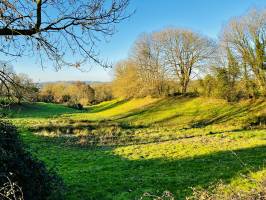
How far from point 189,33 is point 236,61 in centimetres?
1279

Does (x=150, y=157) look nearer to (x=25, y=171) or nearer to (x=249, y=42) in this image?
(x=25, y=171)

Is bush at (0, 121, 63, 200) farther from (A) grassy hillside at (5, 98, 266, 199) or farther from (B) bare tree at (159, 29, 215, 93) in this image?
(B) bare tree at (159, 29, 215, 93)

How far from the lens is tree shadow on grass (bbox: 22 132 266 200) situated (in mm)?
11547

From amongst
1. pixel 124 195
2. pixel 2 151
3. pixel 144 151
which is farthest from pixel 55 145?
pixel 2 151

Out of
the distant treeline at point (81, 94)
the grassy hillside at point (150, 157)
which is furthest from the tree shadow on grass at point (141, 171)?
the distant treeline at point (81, 94)

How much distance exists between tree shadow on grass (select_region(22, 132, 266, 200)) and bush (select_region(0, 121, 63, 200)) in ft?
3.92

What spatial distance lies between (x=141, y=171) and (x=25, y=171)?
6.73m

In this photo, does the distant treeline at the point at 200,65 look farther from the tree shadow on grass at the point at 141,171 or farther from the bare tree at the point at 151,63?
the tree shadow on grass at the point at 141,171

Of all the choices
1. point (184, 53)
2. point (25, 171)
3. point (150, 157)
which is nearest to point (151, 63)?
point (184, 53)

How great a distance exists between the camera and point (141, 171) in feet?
48.4

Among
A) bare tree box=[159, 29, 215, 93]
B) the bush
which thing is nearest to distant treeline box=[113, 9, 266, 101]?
bare tree box=[159, 29, 215, 93]

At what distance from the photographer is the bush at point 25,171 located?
27.8 ft

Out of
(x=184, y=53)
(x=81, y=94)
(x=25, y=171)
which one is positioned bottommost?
(x=25, y=171)

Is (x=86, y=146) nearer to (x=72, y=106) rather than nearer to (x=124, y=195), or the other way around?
(x=124, y=195)
